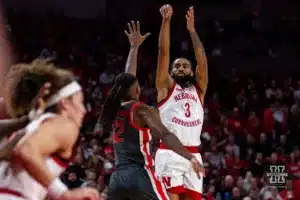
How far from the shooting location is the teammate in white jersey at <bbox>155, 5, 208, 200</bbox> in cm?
650

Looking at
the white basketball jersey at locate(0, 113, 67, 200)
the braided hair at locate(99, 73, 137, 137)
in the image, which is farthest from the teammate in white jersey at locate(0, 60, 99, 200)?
the braided hair at locate(99, 73, 137, 137)

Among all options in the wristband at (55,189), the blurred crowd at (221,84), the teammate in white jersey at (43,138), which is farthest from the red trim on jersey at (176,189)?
the blurred crowd at (221,84)

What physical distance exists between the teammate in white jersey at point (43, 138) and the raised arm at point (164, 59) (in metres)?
3.31

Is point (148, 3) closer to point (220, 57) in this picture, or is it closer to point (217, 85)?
point (220, 57)

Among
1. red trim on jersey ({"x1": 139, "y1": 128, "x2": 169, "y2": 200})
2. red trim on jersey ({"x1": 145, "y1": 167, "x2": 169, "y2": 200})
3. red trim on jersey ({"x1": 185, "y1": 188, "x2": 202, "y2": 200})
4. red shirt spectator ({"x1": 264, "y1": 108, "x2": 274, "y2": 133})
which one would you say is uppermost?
red trim on jersey ({"x1": 139, "y1": 128, "x2": 169, "y2": 200})

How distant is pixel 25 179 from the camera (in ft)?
10.3

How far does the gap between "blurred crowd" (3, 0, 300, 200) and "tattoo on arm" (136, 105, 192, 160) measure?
5161mm

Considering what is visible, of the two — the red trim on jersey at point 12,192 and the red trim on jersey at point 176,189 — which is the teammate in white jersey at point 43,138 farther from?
the red trim on jersey at point 176,189

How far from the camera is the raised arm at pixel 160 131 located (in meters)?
4.87

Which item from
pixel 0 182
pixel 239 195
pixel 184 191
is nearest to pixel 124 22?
pixel 239 195

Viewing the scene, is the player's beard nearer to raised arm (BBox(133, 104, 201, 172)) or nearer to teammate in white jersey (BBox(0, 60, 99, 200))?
raised arm (BBox(133, 104, 201, 172))

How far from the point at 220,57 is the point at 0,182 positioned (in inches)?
567

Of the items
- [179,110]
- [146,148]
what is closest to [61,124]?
[146,148]

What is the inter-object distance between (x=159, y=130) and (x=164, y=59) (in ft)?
5.73
